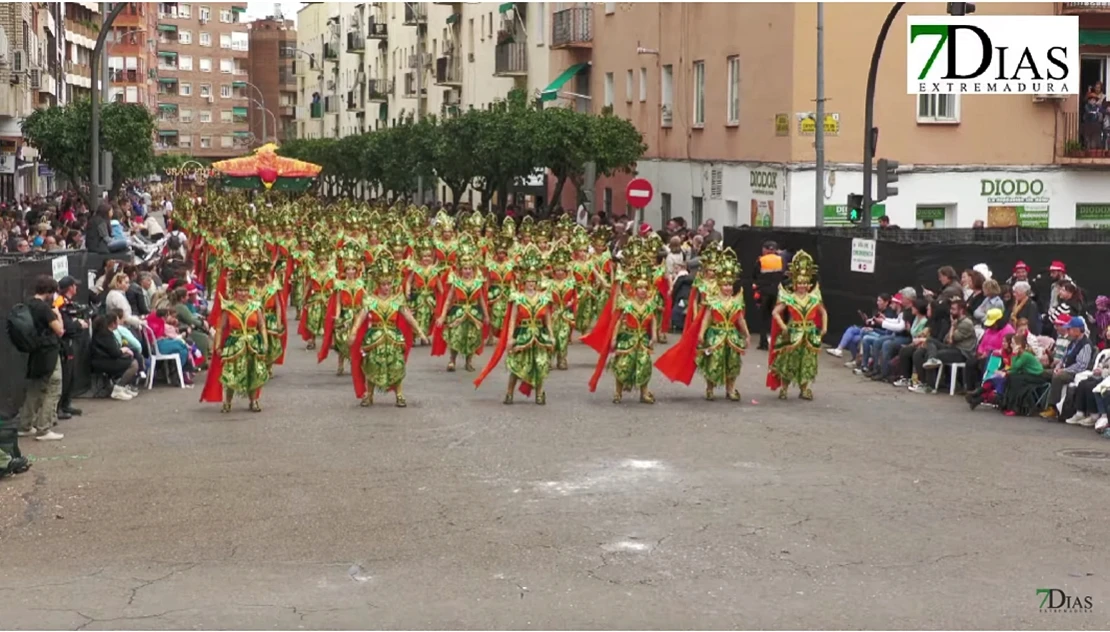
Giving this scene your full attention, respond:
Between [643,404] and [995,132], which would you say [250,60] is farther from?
[643,404]

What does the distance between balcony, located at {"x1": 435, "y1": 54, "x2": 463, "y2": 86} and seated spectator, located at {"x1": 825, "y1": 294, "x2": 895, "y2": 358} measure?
4898 cm

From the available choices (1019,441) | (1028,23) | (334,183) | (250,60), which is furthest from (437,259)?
(250,60)

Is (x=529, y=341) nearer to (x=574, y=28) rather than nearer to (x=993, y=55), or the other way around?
(x=993, y=55)

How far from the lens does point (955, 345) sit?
21906 mm

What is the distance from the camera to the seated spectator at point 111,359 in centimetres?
2133

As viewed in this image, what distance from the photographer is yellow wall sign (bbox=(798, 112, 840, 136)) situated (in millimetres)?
35344

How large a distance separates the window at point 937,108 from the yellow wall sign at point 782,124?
2750mm

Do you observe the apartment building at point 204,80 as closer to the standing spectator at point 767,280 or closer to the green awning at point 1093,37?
the green awning at point 1093,37

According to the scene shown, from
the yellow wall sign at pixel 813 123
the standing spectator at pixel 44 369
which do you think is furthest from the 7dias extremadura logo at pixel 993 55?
the standing spectator at pixel 44 369

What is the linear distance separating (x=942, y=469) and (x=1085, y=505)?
1.84 m

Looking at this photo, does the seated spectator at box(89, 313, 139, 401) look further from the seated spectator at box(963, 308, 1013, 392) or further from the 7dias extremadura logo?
the 7dias extremadura logo

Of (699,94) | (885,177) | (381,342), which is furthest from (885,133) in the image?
(381,342)

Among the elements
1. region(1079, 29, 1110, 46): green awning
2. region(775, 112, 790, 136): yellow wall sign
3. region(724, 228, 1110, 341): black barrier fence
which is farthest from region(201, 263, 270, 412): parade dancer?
region(1079, 29, 1110, 46): green awning

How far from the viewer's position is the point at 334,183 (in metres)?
93.3
